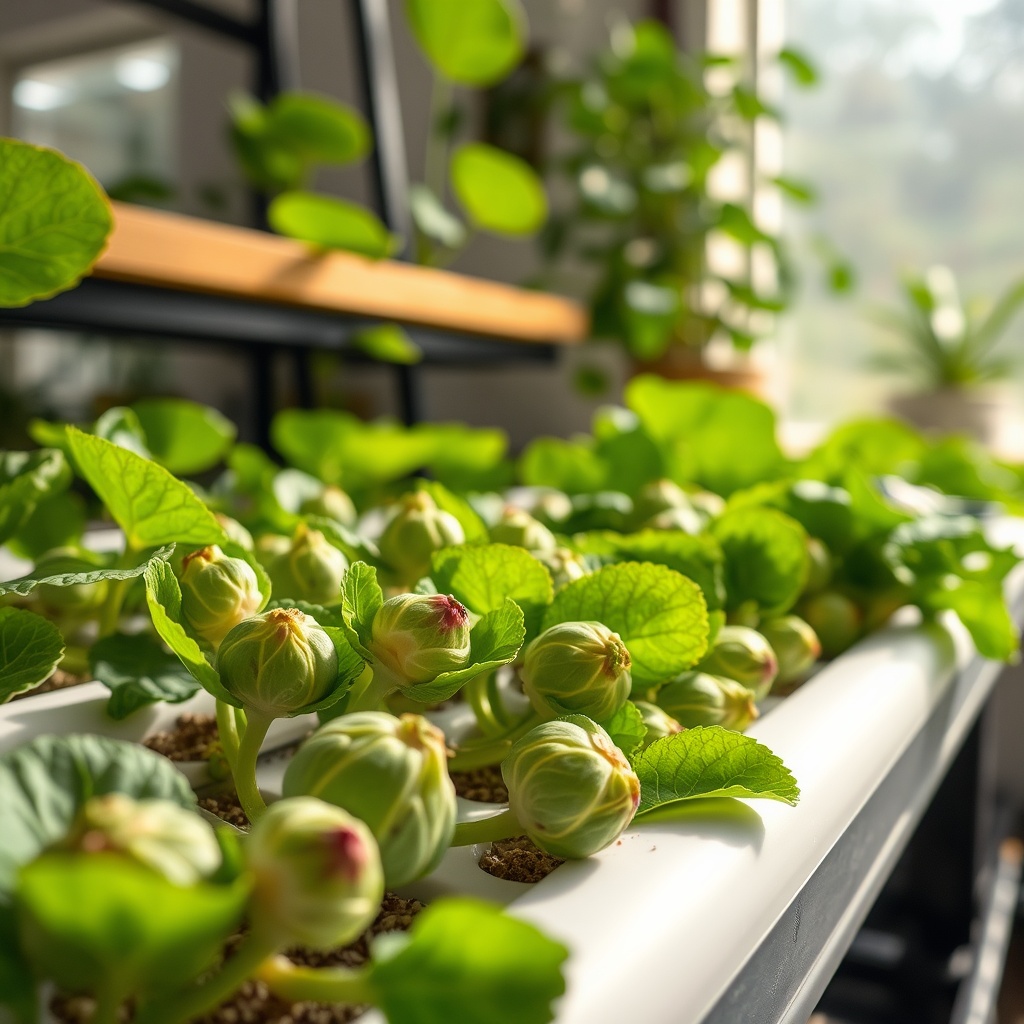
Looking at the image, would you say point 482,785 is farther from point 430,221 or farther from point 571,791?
point 430,221

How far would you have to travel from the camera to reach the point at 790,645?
0.29 metres

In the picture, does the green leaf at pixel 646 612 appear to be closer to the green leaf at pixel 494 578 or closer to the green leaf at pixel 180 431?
the green leaf at pixel 494 578

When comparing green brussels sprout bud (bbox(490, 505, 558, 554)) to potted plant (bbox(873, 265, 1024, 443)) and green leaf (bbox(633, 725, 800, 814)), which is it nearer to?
green leaf (bbox(633, 725, 800, 814))

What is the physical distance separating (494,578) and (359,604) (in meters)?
0.04

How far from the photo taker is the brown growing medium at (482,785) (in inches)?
8.6

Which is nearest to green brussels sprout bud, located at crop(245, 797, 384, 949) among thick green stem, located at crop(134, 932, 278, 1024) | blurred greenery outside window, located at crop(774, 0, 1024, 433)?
thick green stem, located at crop(134, 932, 278, 1024)

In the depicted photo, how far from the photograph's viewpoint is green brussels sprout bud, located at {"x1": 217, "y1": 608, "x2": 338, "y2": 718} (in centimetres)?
16

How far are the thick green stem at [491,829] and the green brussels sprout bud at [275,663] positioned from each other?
0.11 ft

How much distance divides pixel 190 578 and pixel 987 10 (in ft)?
7.62

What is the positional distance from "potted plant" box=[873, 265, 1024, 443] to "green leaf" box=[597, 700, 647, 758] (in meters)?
1.64

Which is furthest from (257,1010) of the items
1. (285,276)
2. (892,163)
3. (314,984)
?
(892,163)

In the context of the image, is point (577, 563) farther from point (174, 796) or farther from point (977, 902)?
point (977, 902)

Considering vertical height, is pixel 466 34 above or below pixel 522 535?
above

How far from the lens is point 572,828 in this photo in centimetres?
15
